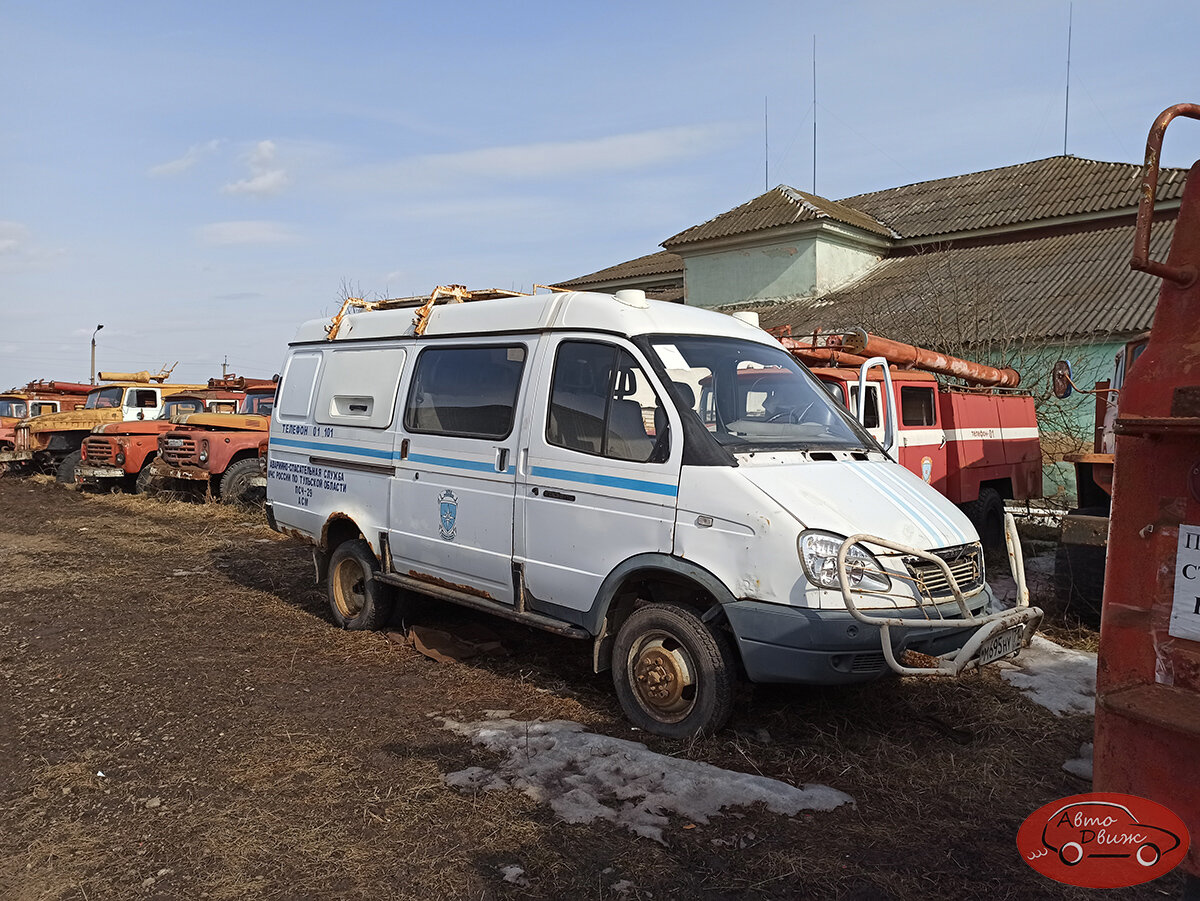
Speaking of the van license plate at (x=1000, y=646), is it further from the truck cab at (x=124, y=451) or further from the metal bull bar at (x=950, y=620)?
the truck cab at (x=124, y=451)

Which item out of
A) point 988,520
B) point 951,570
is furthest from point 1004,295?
point 951,570

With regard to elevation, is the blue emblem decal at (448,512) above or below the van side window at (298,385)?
below

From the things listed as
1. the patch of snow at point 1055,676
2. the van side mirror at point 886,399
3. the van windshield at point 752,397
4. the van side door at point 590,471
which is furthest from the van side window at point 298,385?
the patch of snow at point 1055,676

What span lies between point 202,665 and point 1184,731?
568 cm

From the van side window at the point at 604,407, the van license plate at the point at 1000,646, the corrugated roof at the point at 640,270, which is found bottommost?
the van license plate at the point at 1000,646

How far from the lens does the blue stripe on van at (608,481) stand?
4.77 m

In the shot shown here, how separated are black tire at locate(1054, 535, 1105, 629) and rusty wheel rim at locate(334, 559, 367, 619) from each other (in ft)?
17.0

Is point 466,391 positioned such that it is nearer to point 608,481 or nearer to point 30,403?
point 608,481

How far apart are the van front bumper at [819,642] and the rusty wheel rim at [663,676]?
0.40 meters

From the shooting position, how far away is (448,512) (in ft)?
19.6

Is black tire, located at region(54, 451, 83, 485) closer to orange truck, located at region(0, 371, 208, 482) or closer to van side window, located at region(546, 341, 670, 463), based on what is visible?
orange truck, located at region(0, 371, 208, 482)

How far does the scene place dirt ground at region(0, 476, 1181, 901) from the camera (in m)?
3.43

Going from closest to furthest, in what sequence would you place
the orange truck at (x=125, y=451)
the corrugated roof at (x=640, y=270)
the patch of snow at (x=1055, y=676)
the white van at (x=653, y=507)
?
the white van at (x=653, y=507)
the patch of snow at (x=1055, y=676)
the orange truck at (x=125, y=451)
the corrugated roof at (x=640, y=270)

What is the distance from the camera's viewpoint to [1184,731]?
2271 millimetres
